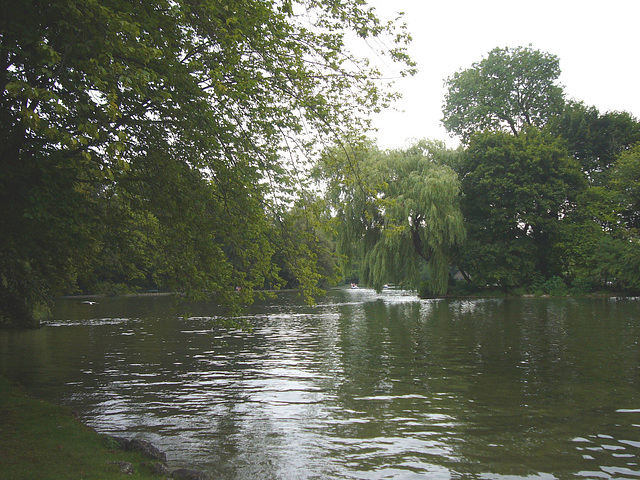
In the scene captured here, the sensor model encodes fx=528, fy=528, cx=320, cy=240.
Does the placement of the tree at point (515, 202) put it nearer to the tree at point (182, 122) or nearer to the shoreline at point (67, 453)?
the tree at point (182, 122)

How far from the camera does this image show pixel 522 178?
47969 mm

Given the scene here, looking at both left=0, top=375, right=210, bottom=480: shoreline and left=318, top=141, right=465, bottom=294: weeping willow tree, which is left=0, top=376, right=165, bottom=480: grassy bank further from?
left=318, top=141, right=465, bottom=294: weeping willow tree

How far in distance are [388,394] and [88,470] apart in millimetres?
6611

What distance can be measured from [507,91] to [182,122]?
54.9 m

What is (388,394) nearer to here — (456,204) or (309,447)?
(309,447)

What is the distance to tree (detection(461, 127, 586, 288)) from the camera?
4744 centimetres

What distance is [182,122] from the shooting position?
29.6ft

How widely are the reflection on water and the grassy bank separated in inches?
32.4

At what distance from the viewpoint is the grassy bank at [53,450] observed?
6.09 m

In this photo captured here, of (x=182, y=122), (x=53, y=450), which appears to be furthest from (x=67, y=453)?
(x=182, y=122)

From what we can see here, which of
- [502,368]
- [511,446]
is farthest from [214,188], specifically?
→ [502,368]

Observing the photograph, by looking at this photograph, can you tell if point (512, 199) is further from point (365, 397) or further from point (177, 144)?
point (177, 144)

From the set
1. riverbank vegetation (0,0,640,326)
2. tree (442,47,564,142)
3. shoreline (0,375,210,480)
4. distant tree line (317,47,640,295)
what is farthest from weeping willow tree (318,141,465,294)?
shoreline (0,375,210,480)

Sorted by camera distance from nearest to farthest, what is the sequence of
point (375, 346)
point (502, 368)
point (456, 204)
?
1. point (502, 368)
2. point (375, 346)
3. point (456, 204)
